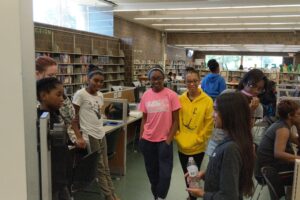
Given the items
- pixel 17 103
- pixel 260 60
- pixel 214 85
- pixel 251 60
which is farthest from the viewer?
pixel 251 60

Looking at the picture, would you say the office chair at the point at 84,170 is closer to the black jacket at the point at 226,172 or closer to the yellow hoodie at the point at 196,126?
the yellow hoodie at the point at 196,126

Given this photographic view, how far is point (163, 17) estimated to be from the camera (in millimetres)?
11914

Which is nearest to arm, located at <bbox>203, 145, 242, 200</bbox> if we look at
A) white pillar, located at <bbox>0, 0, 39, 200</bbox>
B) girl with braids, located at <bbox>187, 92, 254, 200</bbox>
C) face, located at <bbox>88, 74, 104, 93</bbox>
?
girl with braids, located at <bbox>187, 92, 254, 200</bbox>

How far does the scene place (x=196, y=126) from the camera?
9.24ft

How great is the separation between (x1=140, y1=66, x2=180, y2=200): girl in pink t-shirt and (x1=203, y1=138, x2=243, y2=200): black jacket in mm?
1471

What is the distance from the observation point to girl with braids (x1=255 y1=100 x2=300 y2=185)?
275 centimetres

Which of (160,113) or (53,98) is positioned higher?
(53,98)

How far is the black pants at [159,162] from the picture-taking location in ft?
9.79

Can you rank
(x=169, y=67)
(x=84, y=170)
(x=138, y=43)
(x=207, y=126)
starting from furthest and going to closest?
(x=169, y=67) < (x=138, y=43) < (x=207, y=126) < (x=84, y=170)

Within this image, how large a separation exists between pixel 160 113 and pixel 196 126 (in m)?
0.39

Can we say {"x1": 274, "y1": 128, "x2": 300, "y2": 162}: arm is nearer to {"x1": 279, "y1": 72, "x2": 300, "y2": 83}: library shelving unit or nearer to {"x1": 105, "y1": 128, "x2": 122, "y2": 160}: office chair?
{"x1": 105, "y1": 128, "x2": 122, "y2": 160}: office chair

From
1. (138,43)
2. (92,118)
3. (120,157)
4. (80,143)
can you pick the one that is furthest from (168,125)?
→ (138,43)

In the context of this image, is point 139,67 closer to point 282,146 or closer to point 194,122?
point 194,122

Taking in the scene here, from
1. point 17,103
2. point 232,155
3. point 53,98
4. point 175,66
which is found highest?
point 175,66
